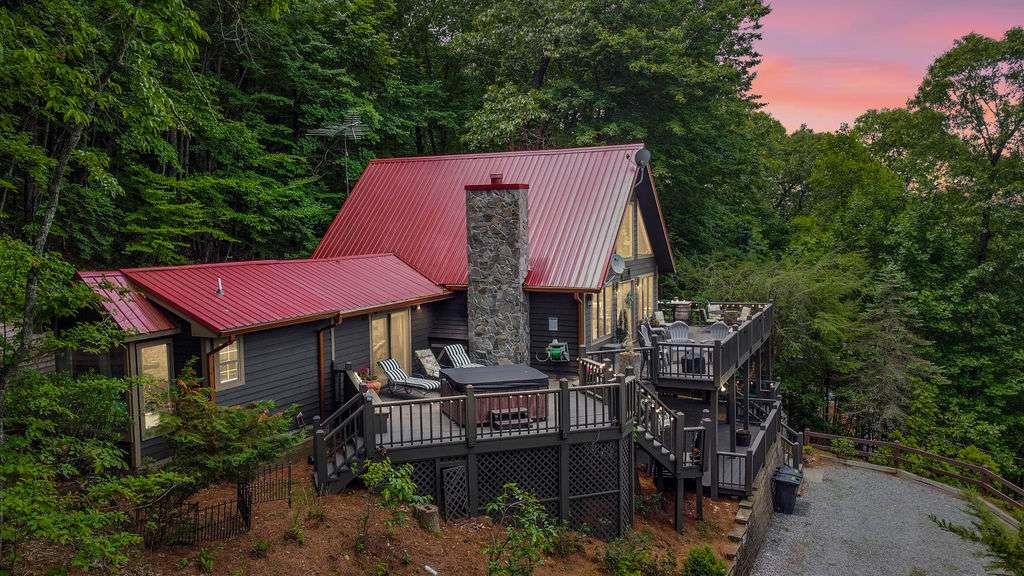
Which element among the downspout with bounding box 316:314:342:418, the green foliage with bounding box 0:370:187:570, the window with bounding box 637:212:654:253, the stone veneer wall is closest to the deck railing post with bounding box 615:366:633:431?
the stone veneer wall

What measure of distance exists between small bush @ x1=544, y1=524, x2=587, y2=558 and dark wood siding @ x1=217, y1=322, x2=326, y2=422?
5611 mm

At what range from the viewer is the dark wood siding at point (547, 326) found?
16969 mm

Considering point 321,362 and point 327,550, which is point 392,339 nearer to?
point 321,362

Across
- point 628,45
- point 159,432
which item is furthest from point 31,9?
point 628,45

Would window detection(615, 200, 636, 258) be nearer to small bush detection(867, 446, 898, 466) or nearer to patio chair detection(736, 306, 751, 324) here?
patio chair detection(736, 306, 751, 324)

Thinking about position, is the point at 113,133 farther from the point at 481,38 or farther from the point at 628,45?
the point at 628,45

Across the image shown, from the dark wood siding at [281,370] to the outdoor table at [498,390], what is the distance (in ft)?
10.1

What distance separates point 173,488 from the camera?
8430mm

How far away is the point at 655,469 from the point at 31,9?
1327cm

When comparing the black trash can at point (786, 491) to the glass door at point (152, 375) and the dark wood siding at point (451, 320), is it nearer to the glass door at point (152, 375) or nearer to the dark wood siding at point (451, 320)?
the dark wood siding at point (451, 320)

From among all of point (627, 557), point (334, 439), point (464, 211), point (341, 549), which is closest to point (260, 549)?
point (341, 549)

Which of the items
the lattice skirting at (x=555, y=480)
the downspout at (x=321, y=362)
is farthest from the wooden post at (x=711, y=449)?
the downspout at (x=321, y=362)

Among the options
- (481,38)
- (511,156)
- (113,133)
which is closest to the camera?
(113,133)

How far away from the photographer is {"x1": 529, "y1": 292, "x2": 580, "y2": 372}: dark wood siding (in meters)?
17.0
